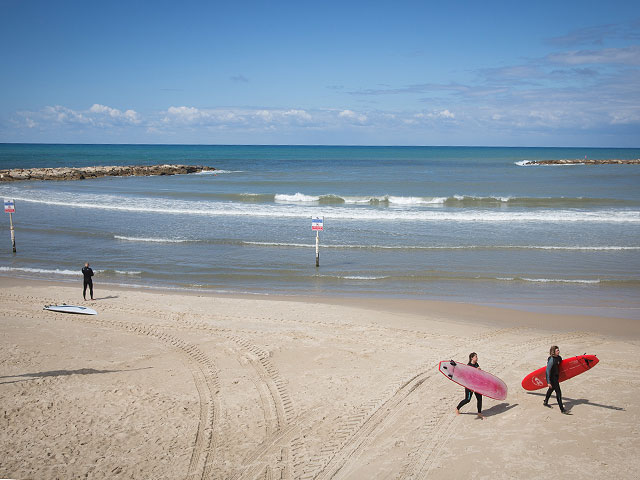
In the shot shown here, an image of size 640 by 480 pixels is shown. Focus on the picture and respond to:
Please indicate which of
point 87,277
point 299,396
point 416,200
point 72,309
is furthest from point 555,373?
point 416,200

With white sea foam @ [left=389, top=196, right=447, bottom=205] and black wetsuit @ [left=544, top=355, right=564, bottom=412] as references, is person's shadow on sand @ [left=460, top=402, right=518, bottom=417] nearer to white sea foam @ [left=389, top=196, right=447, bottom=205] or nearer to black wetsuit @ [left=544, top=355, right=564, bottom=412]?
black wetsuit @ [left=544, top=355, right=564, bottom=412]

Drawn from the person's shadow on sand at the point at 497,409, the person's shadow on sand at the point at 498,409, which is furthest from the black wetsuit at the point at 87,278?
the person's shadow on sand at the point at 498,409

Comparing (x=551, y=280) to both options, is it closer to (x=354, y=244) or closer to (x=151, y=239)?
(x=354, y=244)

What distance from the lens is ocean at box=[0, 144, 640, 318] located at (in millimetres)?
17453

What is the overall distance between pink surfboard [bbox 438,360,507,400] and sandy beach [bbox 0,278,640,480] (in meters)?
0.43

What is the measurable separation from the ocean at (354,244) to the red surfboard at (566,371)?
5.88m

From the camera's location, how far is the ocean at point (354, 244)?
17453 millimetres

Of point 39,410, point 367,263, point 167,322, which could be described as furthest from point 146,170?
point 39,410

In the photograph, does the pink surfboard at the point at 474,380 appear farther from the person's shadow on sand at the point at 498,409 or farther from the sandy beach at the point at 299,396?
the sandy beach at the point at 299,396

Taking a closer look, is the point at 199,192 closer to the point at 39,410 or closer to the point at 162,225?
the point at 162,225

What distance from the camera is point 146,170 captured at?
6500 cm

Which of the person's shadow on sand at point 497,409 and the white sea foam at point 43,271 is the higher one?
the white sea foam at point 43,271

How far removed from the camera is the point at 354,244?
78.0ft

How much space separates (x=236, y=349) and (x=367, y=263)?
378 inches
